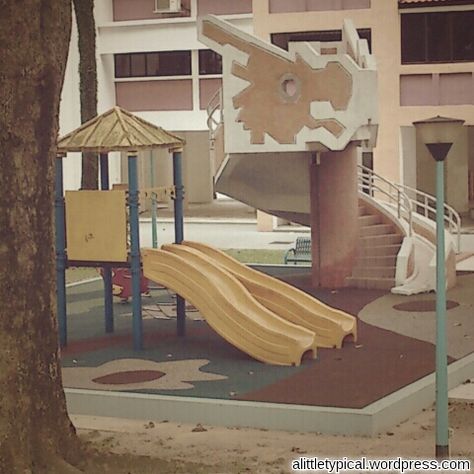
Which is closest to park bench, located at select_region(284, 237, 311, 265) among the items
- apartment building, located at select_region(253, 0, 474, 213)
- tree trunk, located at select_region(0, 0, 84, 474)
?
apartment building, located at select_region(253, 0, 474, 213)

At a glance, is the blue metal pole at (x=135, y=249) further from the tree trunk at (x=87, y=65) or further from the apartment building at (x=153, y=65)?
the apartment building at (x=153, y=65)

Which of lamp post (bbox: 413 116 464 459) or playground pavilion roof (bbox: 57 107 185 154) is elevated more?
playground pavilion roof (bbox: 57 107 185 154)

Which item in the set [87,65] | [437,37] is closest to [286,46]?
[437,37]

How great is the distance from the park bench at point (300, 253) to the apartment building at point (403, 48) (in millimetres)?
6259

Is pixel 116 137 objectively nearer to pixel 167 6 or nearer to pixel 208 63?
pixel 208 63

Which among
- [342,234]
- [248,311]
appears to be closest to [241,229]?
[342,234]

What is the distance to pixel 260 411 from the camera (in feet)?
43.2

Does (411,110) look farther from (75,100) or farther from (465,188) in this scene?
(75,100)

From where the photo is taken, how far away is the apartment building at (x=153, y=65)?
38062mm

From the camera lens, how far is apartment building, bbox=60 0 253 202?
38.1m

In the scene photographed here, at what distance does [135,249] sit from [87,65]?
11.3m

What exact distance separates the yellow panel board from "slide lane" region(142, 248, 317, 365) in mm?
540

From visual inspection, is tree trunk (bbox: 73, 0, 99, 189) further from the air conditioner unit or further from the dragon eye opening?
the air conditioner unit

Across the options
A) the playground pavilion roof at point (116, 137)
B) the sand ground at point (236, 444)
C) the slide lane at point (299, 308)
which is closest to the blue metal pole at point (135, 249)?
the playground pavilion roof at point (116, 137)
